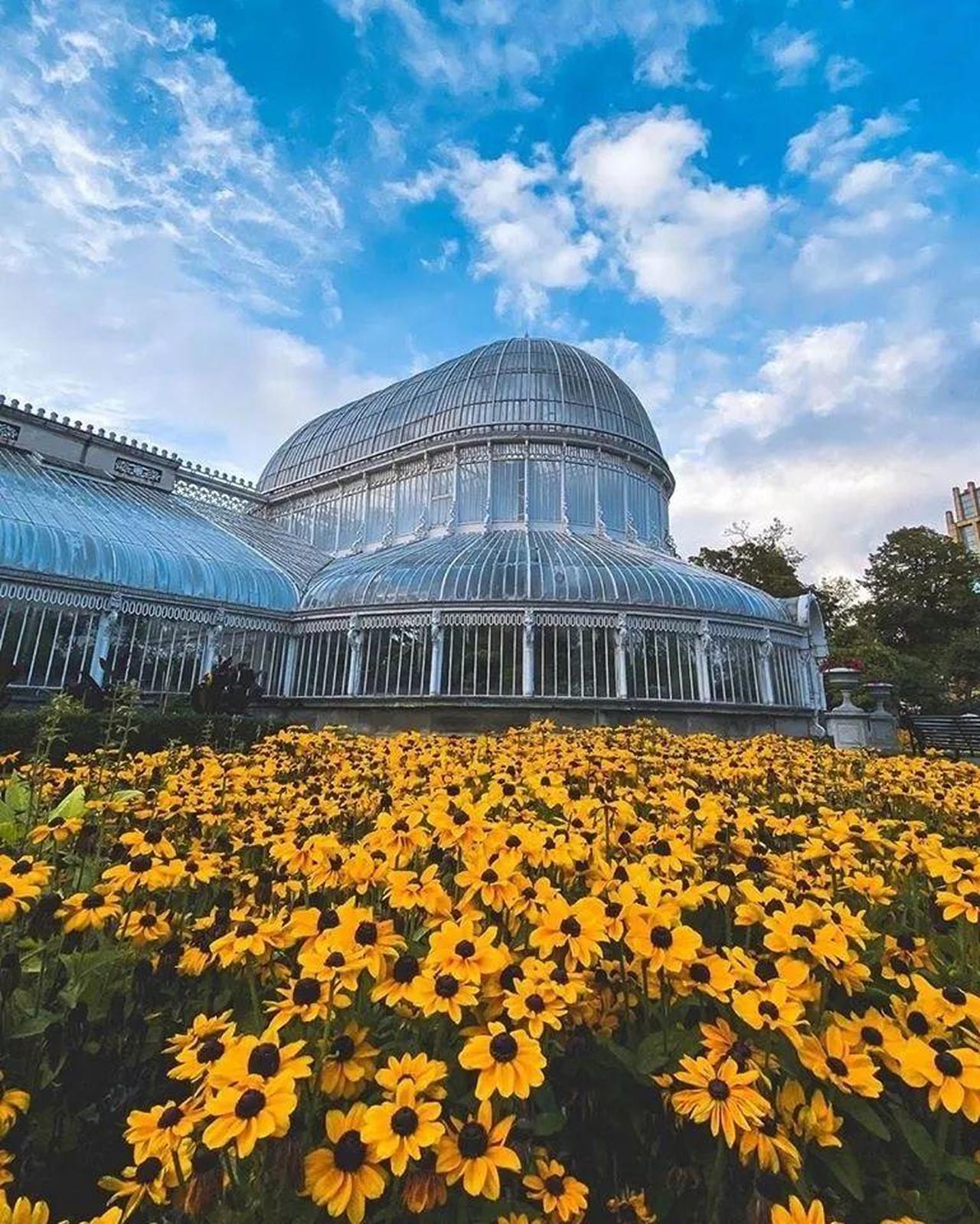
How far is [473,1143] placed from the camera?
1.39m

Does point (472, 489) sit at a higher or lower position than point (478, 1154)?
higher

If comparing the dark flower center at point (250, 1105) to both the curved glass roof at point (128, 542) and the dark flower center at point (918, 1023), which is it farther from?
the curved glass roof at point (128, 542)

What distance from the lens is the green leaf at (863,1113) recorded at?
5.27 ft

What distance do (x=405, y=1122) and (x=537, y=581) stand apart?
19.0 metres

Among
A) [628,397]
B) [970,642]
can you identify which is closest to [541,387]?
[628,397]

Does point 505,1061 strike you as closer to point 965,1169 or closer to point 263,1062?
point 263,1062

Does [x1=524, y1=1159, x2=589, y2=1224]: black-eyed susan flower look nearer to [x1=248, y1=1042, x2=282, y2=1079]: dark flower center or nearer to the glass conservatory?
[x1=248, y1=1042, x2=282, y2=1079]: dark flower center

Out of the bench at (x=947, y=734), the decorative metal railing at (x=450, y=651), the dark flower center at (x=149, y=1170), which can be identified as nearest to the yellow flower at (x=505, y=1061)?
the dark flower center at (x=149, y=1170)

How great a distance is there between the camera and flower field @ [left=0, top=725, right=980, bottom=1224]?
1443mm

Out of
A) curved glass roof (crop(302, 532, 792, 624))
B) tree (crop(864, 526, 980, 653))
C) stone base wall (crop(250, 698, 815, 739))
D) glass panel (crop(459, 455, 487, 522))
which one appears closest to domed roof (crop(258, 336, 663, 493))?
glass panel (crop(459, 455, 487, 522))

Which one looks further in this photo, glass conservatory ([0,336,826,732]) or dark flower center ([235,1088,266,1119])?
glass conservatory ([0,336,826,732])

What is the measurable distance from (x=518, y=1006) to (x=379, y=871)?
0.83 metres

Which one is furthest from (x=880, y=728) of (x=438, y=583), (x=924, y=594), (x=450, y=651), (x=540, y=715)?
(x=924, y=594)

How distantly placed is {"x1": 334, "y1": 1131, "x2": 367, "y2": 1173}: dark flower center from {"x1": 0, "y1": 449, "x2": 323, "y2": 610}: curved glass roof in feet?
67.1
